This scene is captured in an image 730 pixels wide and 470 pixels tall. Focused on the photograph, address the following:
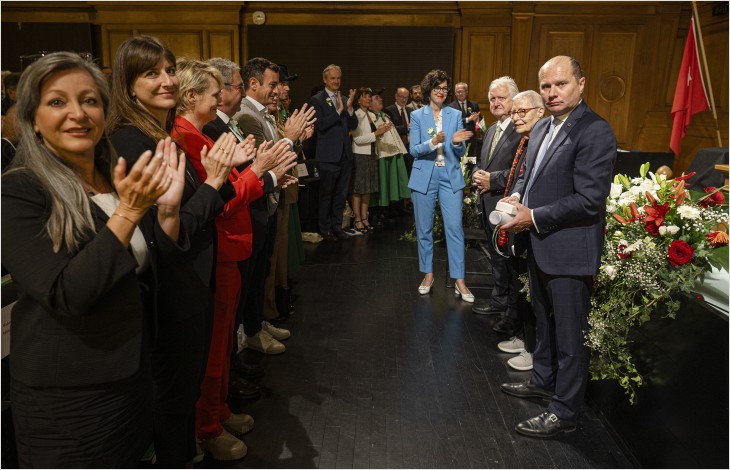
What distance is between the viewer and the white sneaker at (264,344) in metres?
3.24

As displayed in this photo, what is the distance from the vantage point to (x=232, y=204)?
2148mm

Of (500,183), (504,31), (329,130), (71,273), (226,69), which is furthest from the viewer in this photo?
(504,31)

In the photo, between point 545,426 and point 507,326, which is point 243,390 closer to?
point 545,426

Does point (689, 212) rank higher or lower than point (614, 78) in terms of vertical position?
lower

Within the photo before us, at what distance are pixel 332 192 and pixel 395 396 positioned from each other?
357cm

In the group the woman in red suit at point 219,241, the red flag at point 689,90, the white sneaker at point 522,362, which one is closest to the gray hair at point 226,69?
the woman in red suit at point 219,241

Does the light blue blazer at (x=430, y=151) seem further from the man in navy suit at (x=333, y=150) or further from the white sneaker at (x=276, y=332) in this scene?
the man in navy suit at (x=333, y=150)

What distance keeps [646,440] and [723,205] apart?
1040 millimetres

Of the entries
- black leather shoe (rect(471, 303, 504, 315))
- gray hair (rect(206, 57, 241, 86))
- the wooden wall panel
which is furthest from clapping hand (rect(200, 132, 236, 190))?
the wooden wall panel

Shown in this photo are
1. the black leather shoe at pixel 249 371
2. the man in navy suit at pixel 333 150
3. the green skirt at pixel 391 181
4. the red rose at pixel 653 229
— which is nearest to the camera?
the red rose at pixel 653 229

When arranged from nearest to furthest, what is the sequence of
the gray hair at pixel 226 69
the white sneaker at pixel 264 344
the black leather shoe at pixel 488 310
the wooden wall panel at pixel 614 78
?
the gray hair at pixel 226 69 → the white sneaker at pixel 264 344 → the black leather shoe at pixel 488 310 → the wooden wall panel at pixel 614 78

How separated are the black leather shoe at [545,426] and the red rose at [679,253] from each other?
80 cm

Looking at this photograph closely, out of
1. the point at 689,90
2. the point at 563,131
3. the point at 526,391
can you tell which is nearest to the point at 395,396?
the point at 526,391

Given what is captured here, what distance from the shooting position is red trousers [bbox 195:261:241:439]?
2.22m
